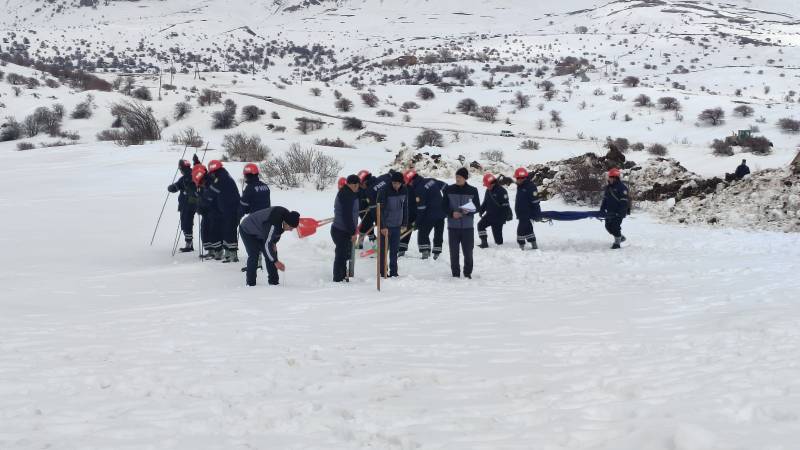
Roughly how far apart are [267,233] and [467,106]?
1557 inches

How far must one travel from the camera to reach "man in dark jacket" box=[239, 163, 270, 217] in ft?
33.3

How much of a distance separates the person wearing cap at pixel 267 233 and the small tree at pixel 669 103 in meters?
37.5

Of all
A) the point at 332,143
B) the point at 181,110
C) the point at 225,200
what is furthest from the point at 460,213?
the point at 181,110

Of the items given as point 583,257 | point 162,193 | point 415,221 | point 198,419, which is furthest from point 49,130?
point 198,419

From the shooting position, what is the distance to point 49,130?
122 ft

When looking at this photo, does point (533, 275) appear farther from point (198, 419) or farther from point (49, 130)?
point (49, 130)

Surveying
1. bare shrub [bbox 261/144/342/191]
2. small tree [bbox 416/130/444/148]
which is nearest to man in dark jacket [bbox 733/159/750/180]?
bare shrub [bbox 261/144/342/191]

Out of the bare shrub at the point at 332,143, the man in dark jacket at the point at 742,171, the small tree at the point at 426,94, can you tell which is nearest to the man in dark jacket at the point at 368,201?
the man in dark jacket at the point at 742,171

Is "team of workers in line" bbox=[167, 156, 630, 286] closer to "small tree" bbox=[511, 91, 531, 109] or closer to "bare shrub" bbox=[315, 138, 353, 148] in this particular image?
"bare shrub" bbox=[315, 138, 353, 148]

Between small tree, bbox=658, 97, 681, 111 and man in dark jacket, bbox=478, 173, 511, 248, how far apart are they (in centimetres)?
3208

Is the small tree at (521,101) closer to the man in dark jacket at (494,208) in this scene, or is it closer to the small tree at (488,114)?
the small tree at (488,114)

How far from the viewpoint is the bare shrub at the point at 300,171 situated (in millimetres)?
21750

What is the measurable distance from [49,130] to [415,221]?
33.6 m

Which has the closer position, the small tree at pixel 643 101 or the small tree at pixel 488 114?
the small tree at pixel 643 101
